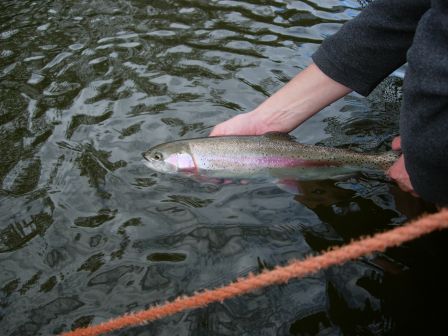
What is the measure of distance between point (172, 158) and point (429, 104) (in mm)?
1876

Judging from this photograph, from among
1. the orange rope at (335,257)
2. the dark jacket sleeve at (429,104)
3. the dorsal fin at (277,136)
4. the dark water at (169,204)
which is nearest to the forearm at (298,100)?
the dorsal fin at (277,136)

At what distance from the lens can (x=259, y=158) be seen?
326 centimetres

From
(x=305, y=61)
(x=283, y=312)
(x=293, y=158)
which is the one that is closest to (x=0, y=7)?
(x=305, y=61)

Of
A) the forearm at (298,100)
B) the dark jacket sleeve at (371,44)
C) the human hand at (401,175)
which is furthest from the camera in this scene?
the forearm at (298,100)

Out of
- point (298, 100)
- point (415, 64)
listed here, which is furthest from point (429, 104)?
point (298, 100)

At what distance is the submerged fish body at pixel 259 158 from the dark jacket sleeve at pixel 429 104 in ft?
3.87

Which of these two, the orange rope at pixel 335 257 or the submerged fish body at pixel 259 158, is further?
the submerged fish body at pixel 259 158

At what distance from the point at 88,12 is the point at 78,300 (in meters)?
5.08

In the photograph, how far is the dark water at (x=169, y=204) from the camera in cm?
236

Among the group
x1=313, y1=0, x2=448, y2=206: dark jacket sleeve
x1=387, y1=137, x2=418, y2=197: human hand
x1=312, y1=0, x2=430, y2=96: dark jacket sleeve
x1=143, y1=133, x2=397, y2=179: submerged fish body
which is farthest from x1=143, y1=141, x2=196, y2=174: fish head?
x1=387, y1=137, x2=418, y2=197: human hand

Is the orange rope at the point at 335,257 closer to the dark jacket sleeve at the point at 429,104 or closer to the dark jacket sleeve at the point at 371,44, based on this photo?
the dark jacket sleeve at the point at 429,104

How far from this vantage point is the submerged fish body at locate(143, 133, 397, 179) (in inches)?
128

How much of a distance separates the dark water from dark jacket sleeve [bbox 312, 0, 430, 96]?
83 cm

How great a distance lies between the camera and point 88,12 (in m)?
6.48
